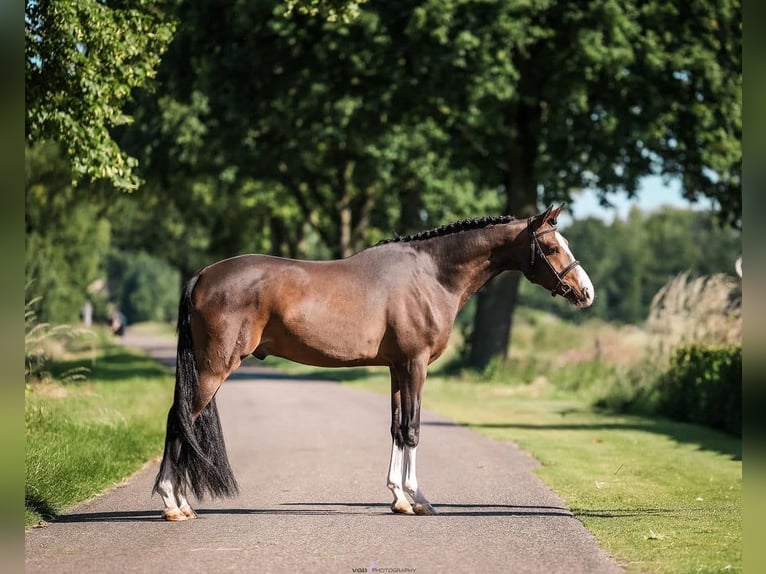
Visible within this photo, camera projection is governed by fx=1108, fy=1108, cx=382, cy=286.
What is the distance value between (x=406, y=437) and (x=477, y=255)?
5.87 feet

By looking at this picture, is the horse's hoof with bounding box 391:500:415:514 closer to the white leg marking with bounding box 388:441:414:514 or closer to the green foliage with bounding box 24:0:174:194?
the white leg marking with bounding box 388:441:414:514

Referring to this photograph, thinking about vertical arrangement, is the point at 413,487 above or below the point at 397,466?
below

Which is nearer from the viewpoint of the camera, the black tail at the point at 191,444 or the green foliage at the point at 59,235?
the black tail at the point at 191,444

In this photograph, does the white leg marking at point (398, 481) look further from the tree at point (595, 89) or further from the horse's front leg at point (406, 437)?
the tree at point (595, 89)

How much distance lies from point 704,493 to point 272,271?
5.07 meters

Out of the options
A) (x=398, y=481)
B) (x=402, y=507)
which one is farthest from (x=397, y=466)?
→ (x=402, y=507)

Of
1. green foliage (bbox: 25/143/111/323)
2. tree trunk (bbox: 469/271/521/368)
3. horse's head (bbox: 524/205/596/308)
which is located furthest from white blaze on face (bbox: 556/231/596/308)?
green foliage (bbox: 25/143/111/323)

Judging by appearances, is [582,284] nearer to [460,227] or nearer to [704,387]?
[460,227]

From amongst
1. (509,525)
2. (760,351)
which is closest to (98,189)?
(509,525)

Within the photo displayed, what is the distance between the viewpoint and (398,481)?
975 cm

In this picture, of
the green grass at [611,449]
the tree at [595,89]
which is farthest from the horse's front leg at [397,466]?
the tree at [595,89]

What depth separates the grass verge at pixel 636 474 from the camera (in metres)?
7.88

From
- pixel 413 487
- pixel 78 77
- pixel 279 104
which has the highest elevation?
pixel 279 104

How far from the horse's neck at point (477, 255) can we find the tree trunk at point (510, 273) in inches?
739
